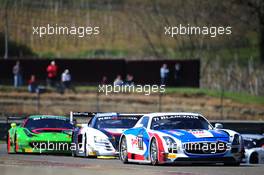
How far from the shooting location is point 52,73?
40656 mm

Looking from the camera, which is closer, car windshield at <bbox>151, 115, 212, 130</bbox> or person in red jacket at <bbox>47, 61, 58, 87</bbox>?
car windshield at <bbox>151, 115, 212, 130</bbox>

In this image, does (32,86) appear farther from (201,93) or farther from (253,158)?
(253,158)

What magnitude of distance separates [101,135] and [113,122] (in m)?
0.68

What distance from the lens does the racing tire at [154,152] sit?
16531 mm

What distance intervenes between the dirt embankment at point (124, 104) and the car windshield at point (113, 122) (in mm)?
18570

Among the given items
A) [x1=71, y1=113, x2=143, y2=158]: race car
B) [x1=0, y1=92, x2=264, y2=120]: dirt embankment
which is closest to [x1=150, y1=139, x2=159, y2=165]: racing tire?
[x1=71, y1=113, x2=143, y2=158]: race car

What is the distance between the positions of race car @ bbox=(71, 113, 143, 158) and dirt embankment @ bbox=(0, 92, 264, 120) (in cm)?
1854

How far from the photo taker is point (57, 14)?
45438 mm

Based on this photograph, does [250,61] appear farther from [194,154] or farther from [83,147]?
[194,154]

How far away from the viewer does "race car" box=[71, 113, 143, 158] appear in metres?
19.9

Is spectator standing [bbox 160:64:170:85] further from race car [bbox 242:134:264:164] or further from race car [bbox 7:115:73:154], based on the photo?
race car [bbox 7:115:73:154]

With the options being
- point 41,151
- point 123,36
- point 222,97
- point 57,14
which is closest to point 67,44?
point 57,14

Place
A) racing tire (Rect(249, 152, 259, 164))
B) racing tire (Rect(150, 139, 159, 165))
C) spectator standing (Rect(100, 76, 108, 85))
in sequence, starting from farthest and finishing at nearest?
1. spectator standing (Rect(100, 76, 108, 85))
2. racing tire (Rect(249, 152, 259, 164))
3. racing tire (Rect(150, 139, 159, 165))

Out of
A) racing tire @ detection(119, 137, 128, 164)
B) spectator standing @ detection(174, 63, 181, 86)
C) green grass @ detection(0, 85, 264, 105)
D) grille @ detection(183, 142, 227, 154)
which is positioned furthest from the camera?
spectator standing @ detection(174, 63, 181, 86)
